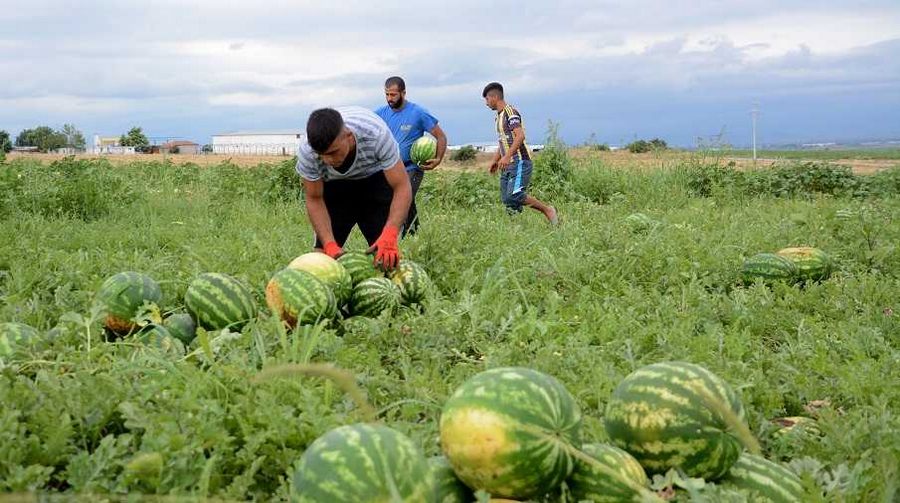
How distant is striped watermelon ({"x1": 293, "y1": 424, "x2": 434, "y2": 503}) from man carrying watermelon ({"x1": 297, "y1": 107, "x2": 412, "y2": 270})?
283 centimetres

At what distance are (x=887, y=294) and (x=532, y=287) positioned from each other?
2209 millimetres

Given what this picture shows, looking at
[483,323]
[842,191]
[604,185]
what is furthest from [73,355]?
[842,191]

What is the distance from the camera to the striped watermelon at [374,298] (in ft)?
15.1

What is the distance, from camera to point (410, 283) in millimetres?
4875

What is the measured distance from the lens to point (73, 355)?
325 centimetres

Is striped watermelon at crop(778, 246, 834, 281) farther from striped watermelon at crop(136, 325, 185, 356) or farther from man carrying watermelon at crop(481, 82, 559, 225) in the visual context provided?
striped watermelon at crop(136, 325, 185, 356)

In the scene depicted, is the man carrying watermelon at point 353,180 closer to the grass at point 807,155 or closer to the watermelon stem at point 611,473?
the watermelon stem at point 611,473

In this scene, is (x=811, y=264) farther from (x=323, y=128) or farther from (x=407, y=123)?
(x=407, y=123)

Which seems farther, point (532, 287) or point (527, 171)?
point (527, 171)

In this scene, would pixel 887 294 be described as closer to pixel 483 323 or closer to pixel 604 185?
pixel 483 323

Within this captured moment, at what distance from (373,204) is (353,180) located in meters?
0.27

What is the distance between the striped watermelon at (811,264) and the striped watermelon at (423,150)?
13.4 feet


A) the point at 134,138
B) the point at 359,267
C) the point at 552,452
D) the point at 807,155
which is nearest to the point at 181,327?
the point at 359,267

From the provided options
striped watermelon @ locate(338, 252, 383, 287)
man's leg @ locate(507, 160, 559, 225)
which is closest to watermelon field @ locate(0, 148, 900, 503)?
striped watermelon @ locate(338, 252, 383, 287)
